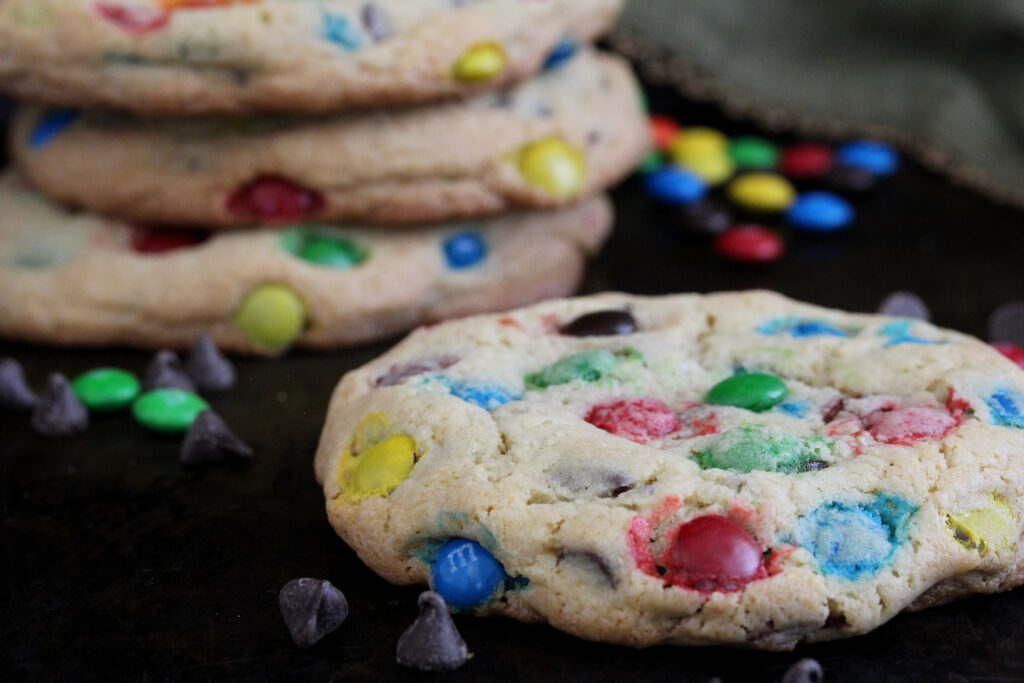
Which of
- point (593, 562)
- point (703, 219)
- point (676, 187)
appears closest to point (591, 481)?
point (593, 562)

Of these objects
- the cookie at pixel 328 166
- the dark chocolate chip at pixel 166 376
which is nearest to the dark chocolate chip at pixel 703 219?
the cookie at pixel 328 166

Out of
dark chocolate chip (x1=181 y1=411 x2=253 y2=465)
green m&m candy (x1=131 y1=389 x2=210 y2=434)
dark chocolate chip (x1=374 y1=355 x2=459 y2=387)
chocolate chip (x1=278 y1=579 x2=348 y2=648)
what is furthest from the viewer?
green m&m candy (x1=131 y1=389 x2=210 y2=434)

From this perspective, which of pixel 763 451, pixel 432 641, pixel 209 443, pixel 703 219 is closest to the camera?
pixel 432 641

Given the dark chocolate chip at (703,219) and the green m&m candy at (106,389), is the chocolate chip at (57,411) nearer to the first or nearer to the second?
the green m&m candy at (106,389)

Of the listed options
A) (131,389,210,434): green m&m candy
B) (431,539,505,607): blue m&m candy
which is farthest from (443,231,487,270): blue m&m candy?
(431,539,505,607): blue m&m candy

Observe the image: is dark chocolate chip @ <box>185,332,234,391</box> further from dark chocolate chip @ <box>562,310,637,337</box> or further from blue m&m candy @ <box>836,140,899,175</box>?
blue m&m candy @ <box>836,140,899,175</box>

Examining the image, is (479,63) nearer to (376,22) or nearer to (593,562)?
(376,22)
